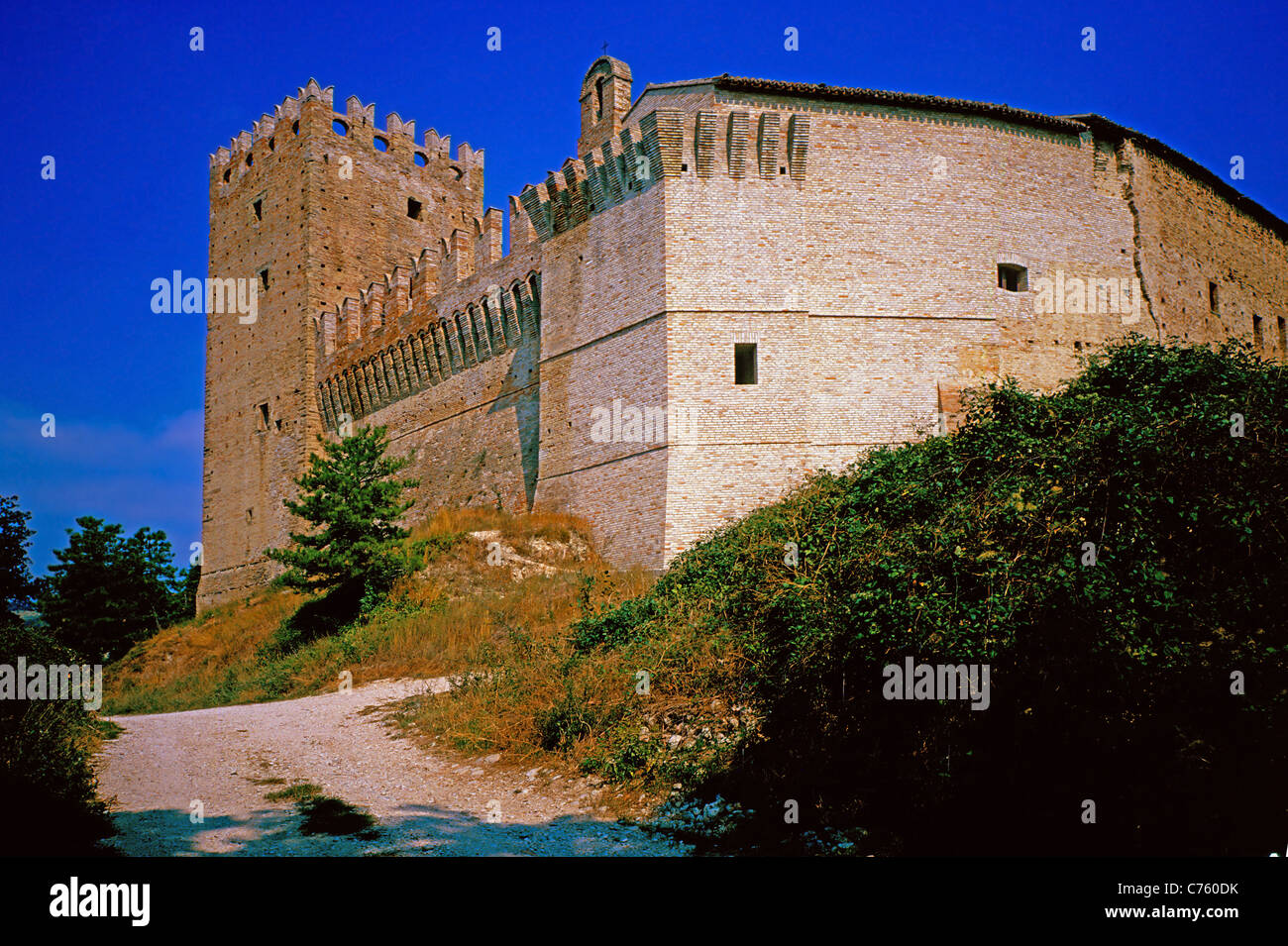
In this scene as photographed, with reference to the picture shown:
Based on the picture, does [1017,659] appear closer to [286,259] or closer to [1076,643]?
[1076,643]

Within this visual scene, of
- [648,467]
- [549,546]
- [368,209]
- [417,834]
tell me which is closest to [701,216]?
[648,467]

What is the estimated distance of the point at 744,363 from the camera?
17359 mm

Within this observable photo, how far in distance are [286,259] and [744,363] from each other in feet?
62.4

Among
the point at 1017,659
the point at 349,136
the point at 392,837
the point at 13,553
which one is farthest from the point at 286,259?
the point at 1017,659

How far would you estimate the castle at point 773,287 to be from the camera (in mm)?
16812

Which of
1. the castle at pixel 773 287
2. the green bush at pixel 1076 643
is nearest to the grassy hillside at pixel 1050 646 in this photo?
the green bush at pixel 1076 643

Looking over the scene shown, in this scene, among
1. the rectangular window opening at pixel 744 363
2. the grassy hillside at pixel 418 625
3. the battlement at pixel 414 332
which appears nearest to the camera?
the grassy hillside at pixel 418 625

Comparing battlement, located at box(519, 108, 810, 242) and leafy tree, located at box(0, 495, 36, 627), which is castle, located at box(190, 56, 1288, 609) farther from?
leafy tree, located at box(0, 495, 36, 627)

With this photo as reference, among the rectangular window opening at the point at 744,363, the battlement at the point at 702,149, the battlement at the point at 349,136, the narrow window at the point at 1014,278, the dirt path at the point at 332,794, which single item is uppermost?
the battlement at the point at 349,136

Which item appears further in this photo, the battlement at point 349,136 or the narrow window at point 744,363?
the battlement at point 349,136

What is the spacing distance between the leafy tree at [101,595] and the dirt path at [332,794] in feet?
51.9

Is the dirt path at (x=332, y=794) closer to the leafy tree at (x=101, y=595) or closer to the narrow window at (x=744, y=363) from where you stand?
the narrow window at (x=744, y=363)

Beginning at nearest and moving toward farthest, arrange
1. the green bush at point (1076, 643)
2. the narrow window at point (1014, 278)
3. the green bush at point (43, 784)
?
the green bush at point (1076, 643) < the green bush at point (43, 784) < the narrow window at point (1014, 278)

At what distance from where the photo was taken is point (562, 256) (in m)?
19.8
